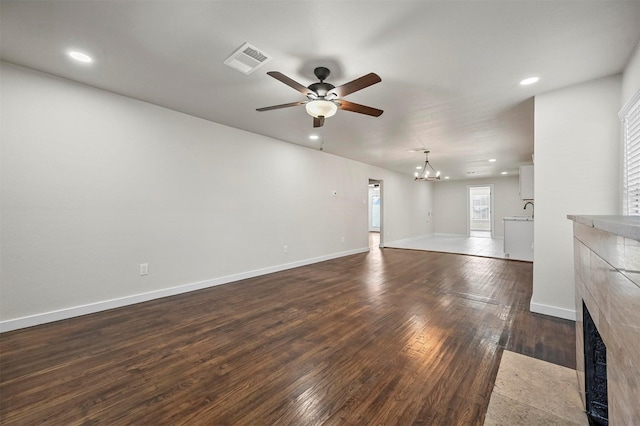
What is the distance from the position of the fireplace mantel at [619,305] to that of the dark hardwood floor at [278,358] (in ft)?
2.69

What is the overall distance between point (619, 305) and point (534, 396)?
3.97 ft

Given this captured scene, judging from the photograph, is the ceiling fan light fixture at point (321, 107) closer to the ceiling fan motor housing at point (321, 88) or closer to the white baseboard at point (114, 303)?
the ceiling fan motor housing at point (321, 88)

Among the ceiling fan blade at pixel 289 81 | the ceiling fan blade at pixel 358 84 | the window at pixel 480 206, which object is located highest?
the ceiling fan blade at pixel 289 81

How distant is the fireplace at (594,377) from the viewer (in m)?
1.38

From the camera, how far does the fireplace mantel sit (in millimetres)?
709

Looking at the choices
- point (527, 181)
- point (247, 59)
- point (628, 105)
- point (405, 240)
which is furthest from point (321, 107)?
point (405, 240)

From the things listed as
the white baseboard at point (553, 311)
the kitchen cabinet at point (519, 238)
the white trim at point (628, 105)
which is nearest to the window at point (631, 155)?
the white trim at point (628, 105)

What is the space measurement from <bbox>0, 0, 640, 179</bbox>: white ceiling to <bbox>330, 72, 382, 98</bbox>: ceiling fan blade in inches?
11.1

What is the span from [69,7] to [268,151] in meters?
3.14

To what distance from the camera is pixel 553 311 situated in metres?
2.84

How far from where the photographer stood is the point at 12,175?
2482 mm

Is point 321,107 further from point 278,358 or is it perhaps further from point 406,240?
point 406,240

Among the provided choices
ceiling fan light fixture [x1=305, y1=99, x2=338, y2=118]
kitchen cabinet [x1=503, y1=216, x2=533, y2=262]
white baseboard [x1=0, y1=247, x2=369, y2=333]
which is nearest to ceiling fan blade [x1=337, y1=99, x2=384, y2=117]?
ceiling fan light fixture [x1=305, y1=99, x2=338, y2=118]

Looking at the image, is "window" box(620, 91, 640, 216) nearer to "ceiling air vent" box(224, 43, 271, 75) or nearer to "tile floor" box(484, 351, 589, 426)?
"tile floor" box(484, 351, 589, 426)
